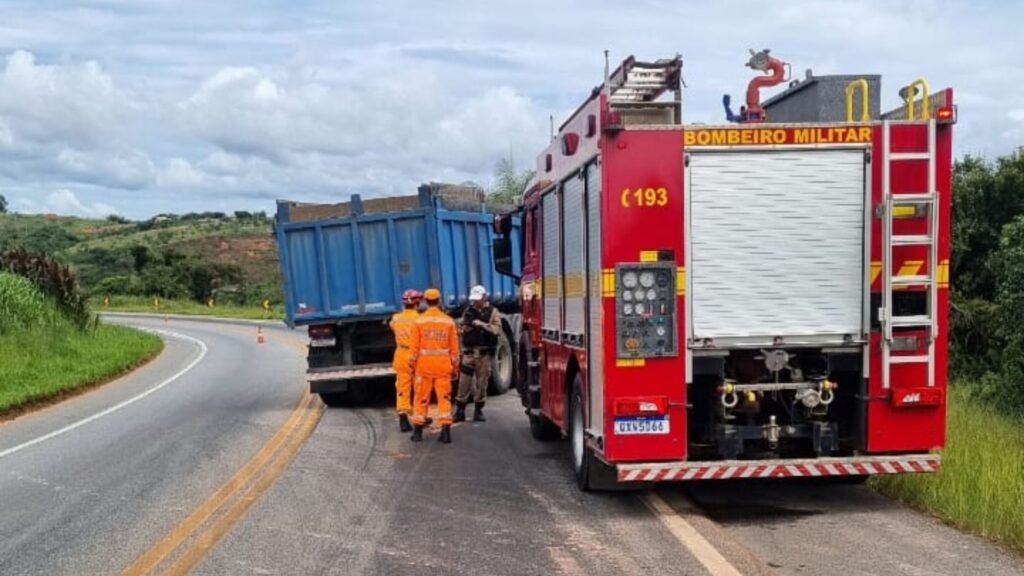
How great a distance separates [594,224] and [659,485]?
2.28 meters

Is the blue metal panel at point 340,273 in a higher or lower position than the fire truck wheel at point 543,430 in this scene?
higher

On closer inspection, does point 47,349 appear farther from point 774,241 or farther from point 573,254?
point 774,241

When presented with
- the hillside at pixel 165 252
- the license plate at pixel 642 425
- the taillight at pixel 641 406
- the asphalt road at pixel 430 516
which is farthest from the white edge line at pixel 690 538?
the hillside at pixel 165 252

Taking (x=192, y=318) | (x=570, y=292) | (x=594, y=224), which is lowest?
(x=192, y=318)

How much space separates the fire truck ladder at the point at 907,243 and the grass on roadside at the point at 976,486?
971 millimetres

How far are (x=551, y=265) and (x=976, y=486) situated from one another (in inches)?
154

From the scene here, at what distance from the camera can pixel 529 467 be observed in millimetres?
9898

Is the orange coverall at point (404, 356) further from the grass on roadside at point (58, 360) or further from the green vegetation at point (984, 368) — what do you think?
the grass on roadside at point (58, 360)

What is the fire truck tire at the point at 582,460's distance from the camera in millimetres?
8281

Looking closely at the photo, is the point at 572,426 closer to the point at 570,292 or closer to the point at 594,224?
the point at 570,292

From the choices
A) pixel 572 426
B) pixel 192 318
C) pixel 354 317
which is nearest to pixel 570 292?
pixel 572 426

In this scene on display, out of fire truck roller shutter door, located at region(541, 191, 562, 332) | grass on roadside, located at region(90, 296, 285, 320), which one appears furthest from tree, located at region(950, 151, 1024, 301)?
grass on roadside, located at region(90, 296, 285, 320)

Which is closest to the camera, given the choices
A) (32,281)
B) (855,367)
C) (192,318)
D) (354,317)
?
(855,367)

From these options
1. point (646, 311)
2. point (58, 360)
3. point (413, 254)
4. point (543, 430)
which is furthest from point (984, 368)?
point (58, 360)
